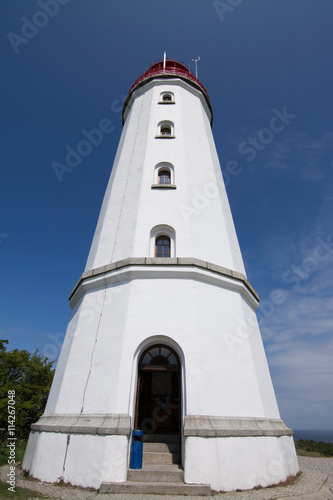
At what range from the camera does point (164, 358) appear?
31.7 ft

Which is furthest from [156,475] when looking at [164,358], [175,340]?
[175,340]

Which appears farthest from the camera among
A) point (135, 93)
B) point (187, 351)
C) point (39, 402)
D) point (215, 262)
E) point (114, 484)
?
point (39, 402)

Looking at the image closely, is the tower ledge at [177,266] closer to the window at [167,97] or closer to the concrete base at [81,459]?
the concrete base at [81,459]

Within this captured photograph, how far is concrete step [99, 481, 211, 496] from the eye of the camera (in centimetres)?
693

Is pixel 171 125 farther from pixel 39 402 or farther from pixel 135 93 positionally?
pixel 39 402

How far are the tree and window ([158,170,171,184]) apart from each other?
13.1 metres

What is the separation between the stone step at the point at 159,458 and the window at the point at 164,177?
9.87 meters

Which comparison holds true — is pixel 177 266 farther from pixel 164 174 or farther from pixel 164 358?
pixel 164 174

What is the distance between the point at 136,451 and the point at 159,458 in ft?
2.95

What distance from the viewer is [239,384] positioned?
9000 millimetres

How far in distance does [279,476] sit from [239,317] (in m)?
4.38

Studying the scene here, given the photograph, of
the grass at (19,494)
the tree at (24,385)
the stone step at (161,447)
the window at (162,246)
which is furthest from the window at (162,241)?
the tree at (24,385)

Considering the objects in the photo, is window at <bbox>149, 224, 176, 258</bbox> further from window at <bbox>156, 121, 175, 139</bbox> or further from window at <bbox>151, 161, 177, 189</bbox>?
window at <bbox>156, 121, 175, 139</bbox>

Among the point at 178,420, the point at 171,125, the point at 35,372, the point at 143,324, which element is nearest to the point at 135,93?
the point at 171,125
